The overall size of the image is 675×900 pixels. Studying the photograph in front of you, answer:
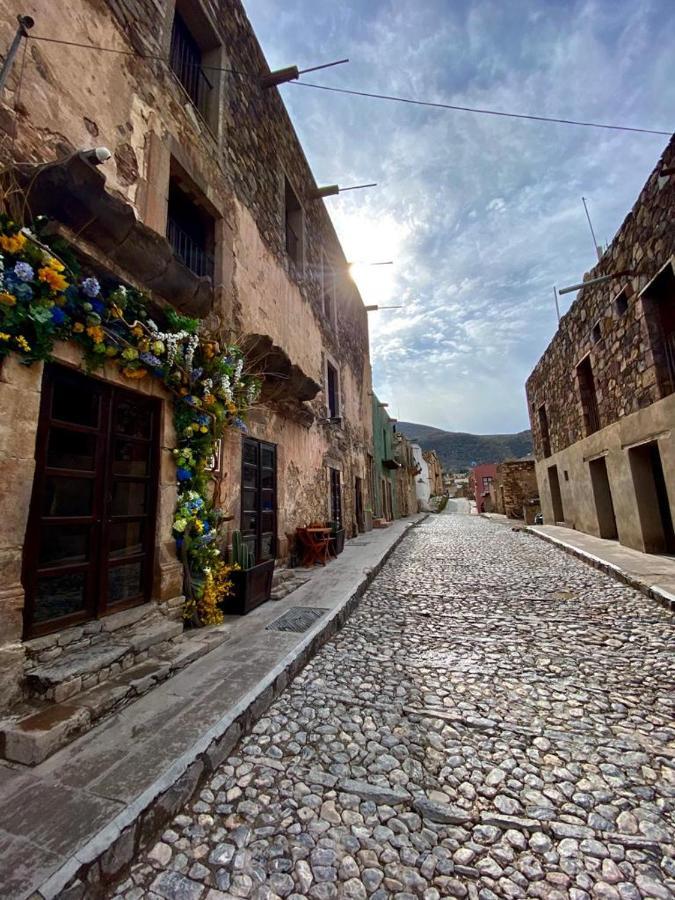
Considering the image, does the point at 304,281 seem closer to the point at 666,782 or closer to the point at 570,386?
the point at 570,386

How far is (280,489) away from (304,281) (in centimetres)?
526

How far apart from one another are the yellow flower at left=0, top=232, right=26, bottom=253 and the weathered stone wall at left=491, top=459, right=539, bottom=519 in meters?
19.8

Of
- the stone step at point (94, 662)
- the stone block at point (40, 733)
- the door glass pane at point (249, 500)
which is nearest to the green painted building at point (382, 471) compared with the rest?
the door glass pane at point (249, 500)

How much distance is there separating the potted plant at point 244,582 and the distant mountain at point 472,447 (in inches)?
2801

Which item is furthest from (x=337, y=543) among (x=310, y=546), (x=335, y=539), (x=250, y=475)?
Answer: (x=250, y=475)

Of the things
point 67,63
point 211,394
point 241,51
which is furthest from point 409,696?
point 241,51

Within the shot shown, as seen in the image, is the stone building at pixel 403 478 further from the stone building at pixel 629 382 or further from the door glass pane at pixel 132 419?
the door glass pane at pixel 132 419

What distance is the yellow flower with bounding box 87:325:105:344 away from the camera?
2844 mm

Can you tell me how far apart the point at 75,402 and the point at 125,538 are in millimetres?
1276

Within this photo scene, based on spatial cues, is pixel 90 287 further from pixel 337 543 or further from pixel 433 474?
pixel 433 474

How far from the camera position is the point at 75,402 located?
119 inches

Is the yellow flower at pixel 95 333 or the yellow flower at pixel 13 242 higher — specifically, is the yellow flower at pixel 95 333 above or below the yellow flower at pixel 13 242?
below

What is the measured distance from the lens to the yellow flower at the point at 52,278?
2414mm

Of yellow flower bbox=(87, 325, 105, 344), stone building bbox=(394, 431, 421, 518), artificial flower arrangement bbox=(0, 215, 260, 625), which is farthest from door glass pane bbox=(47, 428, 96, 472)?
stone building bbox=(394, 431, 421, 518)
